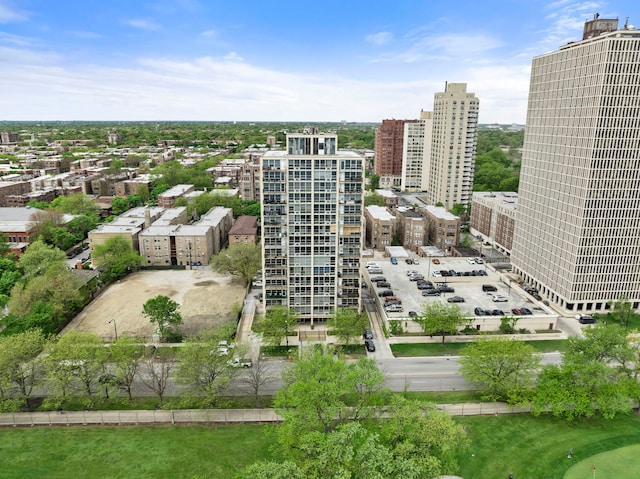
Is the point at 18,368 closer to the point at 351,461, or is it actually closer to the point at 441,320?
the point at 351,461

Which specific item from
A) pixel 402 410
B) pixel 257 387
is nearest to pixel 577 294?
pixel 402 410

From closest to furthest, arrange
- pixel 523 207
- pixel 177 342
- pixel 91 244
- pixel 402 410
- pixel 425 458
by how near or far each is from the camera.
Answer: pixel 425 458
pixel 402 410
pixel 177 342
pixel 523 207
pixel 91 244

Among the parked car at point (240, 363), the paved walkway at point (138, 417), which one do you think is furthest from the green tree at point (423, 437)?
the parked car at point (240, 363)

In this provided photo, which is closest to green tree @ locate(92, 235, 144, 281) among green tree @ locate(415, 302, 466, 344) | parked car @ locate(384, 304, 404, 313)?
parked car @ locate(384, 304, 404, 313)

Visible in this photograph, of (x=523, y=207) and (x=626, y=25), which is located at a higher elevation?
(x=626, y=25)

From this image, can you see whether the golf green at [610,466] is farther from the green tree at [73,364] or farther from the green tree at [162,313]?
the green tree at [162,313]

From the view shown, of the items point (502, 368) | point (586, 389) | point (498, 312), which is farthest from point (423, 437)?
point (498, 312)

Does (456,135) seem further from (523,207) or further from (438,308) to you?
(438,308)

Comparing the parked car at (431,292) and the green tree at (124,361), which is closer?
the green tree at (124,361)
